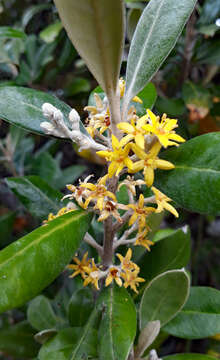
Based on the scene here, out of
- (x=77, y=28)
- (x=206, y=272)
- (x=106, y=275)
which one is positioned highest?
(x=77, y=28)

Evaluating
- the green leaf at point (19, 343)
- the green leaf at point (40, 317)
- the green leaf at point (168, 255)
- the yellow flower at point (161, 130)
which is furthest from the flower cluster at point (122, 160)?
the green leaf at point (19, 343)

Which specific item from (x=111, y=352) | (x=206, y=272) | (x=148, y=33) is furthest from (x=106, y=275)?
(x=206, y=272)

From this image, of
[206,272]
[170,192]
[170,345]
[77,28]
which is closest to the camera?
[77,28]

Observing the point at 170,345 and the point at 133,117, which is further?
the point at 170,345

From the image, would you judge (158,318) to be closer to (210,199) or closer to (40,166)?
(210,199)

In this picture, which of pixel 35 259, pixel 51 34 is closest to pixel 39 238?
pixel 35 259

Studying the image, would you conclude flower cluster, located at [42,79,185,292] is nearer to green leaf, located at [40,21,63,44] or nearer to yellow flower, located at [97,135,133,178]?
yellow flower, located at [97,135,133,178]

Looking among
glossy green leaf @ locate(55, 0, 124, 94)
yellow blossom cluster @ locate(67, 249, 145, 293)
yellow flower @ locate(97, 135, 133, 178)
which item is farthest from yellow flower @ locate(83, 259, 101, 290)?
glossy green leaf @ locate(55, 0, 124, 94)

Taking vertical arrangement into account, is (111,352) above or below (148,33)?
below

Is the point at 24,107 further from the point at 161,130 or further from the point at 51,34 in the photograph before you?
the point at 51,34
